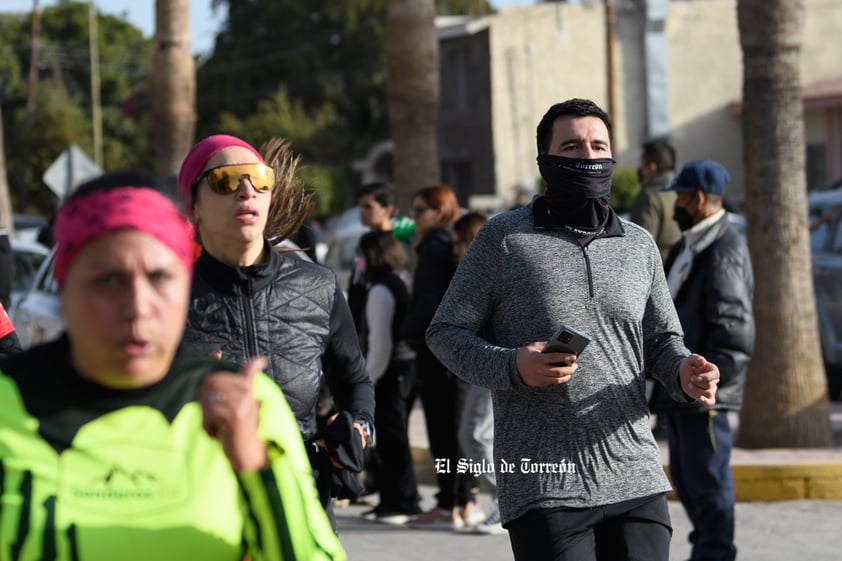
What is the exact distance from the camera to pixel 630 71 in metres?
38.6

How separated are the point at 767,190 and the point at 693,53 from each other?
29.9 meters

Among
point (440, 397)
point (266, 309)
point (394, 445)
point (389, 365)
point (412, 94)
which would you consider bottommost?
point (394, 445)

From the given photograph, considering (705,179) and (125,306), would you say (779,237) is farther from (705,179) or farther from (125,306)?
(125,306)

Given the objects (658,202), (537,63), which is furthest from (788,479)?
(537,63)

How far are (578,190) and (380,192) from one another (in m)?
5.49

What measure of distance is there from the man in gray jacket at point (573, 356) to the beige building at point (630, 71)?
1331 inches

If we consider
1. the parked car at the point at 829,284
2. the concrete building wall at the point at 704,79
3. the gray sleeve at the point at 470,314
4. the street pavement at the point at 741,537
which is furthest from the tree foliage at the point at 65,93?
the gray sleeve at the point at 470,314

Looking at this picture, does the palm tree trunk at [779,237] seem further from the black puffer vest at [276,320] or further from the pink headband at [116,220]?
the pink headband at [116,220]

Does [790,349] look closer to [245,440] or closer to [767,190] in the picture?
[767,190]

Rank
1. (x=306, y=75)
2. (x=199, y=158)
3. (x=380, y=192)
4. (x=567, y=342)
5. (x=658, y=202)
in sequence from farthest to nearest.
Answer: (x=306, y=75) < (x=380, y=192) < (x=658, y=202) < (x=199, y=158) < (x=567, y=342)

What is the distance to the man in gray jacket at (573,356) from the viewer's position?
14.0 feet

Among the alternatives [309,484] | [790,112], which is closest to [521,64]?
[790,112]

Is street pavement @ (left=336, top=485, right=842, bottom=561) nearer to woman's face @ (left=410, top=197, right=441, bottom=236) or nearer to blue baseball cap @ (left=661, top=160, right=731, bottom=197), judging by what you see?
woman's face @ (left=410, top=197, right=441, bottom=236)

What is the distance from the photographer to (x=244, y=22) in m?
62.4
